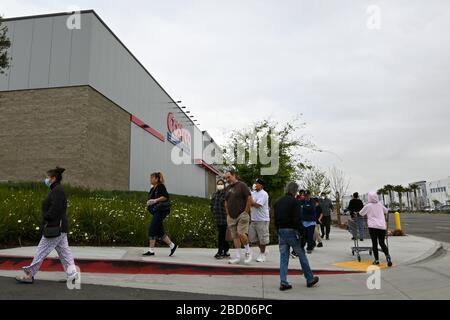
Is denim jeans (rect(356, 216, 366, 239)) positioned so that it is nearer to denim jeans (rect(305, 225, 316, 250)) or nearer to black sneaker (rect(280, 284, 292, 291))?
denim jeans (rect(305, 225, 316, 250))

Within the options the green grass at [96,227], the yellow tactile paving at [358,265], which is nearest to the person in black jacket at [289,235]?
the yellow tactile paving at [358,265]

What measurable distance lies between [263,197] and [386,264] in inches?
122

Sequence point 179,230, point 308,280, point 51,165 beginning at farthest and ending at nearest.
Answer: point 51,165 < point 179,230 < point 308,280

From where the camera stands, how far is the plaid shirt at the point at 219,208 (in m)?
7.70

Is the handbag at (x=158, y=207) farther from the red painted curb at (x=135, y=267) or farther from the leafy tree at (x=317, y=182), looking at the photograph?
the leafy tree at (x=317, y=182)

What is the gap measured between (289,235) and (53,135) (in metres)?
18.2

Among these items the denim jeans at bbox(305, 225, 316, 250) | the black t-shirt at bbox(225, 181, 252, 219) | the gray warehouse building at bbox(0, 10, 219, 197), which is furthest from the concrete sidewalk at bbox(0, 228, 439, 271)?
the gray warehouse building at bbox(0, 10, 219, 197)

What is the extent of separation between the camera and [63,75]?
2066cm

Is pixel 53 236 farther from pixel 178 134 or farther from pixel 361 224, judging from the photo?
pixel 178 134

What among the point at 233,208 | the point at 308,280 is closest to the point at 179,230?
the point at 233,208

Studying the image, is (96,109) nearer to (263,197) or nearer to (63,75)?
(63,75)

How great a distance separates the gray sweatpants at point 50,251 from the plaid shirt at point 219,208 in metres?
3.17

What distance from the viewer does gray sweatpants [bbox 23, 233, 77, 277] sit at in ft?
17.5
